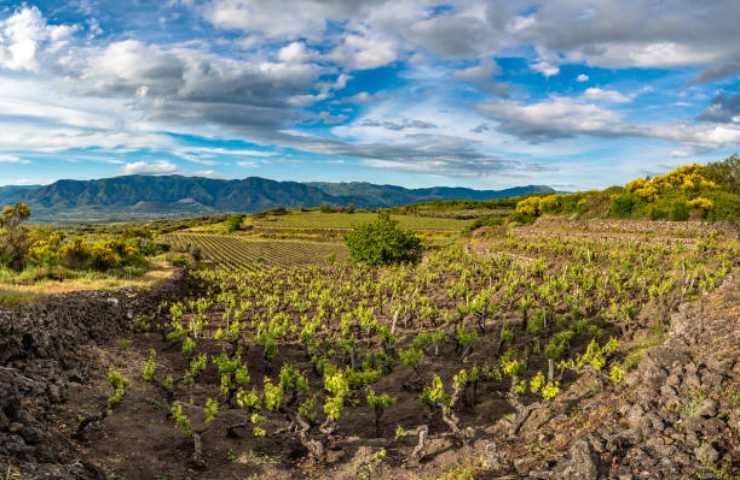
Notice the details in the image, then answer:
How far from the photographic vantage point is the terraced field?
88.4m

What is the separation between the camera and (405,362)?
18.7 metres

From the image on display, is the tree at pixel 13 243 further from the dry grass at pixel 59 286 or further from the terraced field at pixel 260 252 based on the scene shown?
the terraced field at pixel 260 252

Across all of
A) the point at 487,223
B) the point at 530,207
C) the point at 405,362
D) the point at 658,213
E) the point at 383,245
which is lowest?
the point at 405,362

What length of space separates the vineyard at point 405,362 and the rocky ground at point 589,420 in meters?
0.18

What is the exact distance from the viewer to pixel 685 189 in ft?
153

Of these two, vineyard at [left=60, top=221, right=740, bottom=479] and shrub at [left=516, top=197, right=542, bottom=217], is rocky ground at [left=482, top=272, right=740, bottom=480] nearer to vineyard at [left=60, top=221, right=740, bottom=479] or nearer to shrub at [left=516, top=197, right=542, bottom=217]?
vineyard at [left=60, top=221, right=740, bottom=479]

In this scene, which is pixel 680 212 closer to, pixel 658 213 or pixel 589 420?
pixel 658 213

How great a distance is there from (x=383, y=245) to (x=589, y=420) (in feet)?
156

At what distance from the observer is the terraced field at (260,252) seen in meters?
88.4

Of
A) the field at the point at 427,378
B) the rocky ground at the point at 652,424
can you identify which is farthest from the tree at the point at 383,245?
the rocky ground at the point at 652,424

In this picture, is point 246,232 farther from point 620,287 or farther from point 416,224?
point 620,287

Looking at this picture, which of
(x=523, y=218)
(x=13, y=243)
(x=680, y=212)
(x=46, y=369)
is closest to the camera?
(x=46, y=369)

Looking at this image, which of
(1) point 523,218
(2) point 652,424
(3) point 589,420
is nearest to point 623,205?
(1) point 523,218

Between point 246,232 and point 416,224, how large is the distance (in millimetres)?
57266
